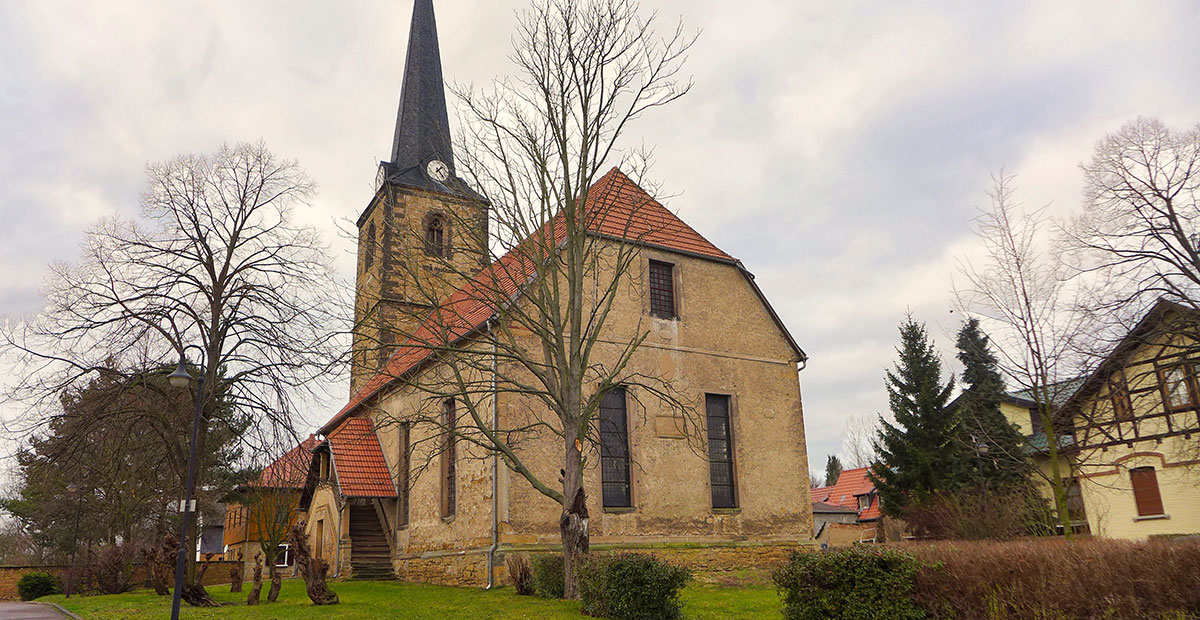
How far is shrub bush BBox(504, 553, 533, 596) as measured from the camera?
15.4m

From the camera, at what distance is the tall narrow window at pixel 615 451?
59.6ft

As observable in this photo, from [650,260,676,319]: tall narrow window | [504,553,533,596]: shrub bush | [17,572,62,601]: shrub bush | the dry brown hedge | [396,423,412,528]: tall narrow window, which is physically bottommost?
[17,572,62,601]: shrub bush

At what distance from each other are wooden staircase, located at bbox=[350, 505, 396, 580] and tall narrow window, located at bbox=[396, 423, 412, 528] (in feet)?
3.36

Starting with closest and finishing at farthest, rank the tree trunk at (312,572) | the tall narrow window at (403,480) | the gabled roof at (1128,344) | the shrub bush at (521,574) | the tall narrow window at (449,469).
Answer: the shrub bush at (521,574), the gabled roof at (1128,344), the tree trunk at (312,572), the tall narrow window at (449,469), the tall narrow window at (403,480)

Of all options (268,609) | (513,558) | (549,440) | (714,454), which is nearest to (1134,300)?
(714,454)

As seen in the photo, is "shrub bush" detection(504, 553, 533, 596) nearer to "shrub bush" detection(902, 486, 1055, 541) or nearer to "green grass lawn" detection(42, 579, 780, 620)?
"green grass lawn" detection(42, 579, 780, 620)

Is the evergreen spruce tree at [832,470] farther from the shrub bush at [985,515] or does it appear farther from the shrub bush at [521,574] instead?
the shrub bush at [521,574]

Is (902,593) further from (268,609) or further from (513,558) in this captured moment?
(268,609)

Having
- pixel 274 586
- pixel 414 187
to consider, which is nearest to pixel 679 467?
pixel 274 586

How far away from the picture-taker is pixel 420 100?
35312 mm

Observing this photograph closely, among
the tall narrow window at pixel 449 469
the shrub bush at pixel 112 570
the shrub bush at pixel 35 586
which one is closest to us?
the tall narrow window at pixel 449 469

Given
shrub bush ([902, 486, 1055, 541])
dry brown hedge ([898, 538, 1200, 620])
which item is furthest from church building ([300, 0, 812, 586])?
dry brown hedge ([898, 538, 1200, 620])

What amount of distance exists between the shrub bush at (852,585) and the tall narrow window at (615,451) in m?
8.61

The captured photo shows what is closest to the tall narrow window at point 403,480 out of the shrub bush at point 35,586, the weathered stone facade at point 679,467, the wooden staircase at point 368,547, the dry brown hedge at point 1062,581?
the weathered stone facade at point 679,467
